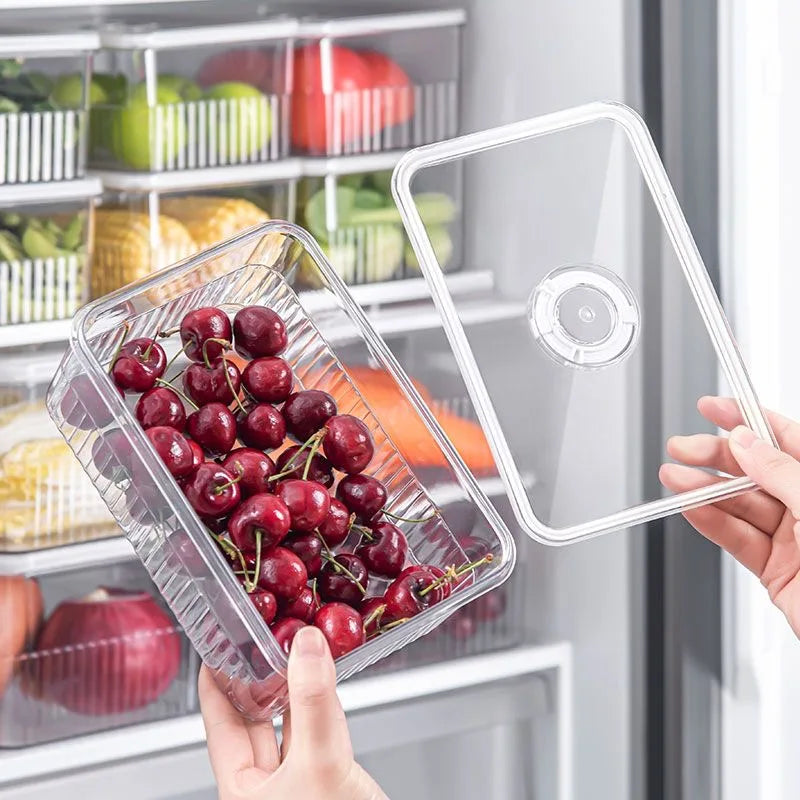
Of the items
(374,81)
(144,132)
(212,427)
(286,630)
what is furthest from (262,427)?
(374,81)

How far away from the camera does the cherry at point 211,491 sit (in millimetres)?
745

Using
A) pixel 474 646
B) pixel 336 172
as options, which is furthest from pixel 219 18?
pixel 474 646

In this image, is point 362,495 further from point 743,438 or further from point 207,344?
point 743,438

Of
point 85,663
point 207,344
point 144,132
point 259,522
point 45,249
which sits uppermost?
point 144,132

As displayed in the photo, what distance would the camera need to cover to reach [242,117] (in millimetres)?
1379

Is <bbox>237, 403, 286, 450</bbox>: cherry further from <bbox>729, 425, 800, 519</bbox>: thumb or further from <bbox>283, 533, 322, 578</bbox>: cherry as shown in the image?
<bbox>729, 425, 800, 519</bbox>: thumb

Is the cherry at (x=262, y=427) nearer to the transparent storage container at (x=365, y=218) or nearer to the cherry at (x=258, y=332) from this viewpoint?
the cherry at (x=258, y=332)

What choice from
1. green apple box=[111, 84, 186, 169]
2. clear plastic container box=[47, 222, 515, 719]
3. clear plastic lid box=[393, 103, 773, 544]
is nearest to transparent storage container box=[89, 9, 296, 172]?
green apple box=[111, 84, 186, 169]

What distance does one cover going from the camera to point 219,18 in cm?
148

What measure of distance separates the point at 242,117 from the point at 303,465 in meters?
0.67

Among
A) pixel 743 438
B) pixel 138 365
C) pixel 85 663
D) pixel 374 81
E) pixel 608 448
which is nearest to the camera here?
pixel 138 365

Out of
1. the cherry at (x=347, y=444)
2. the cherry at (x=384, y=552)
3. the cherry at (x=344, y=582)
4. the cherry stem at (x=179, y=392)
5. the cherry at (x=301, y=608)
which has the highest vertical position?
the cherry stem at (x=179, y=392)

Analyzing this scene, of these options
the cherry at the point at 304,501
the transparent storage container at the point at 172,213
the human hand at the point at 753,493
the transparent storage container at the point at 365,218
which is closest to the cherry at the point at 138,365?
the cherry at the point at 304,501

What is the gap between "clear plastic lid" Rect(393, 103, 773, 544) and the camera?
91 cm
